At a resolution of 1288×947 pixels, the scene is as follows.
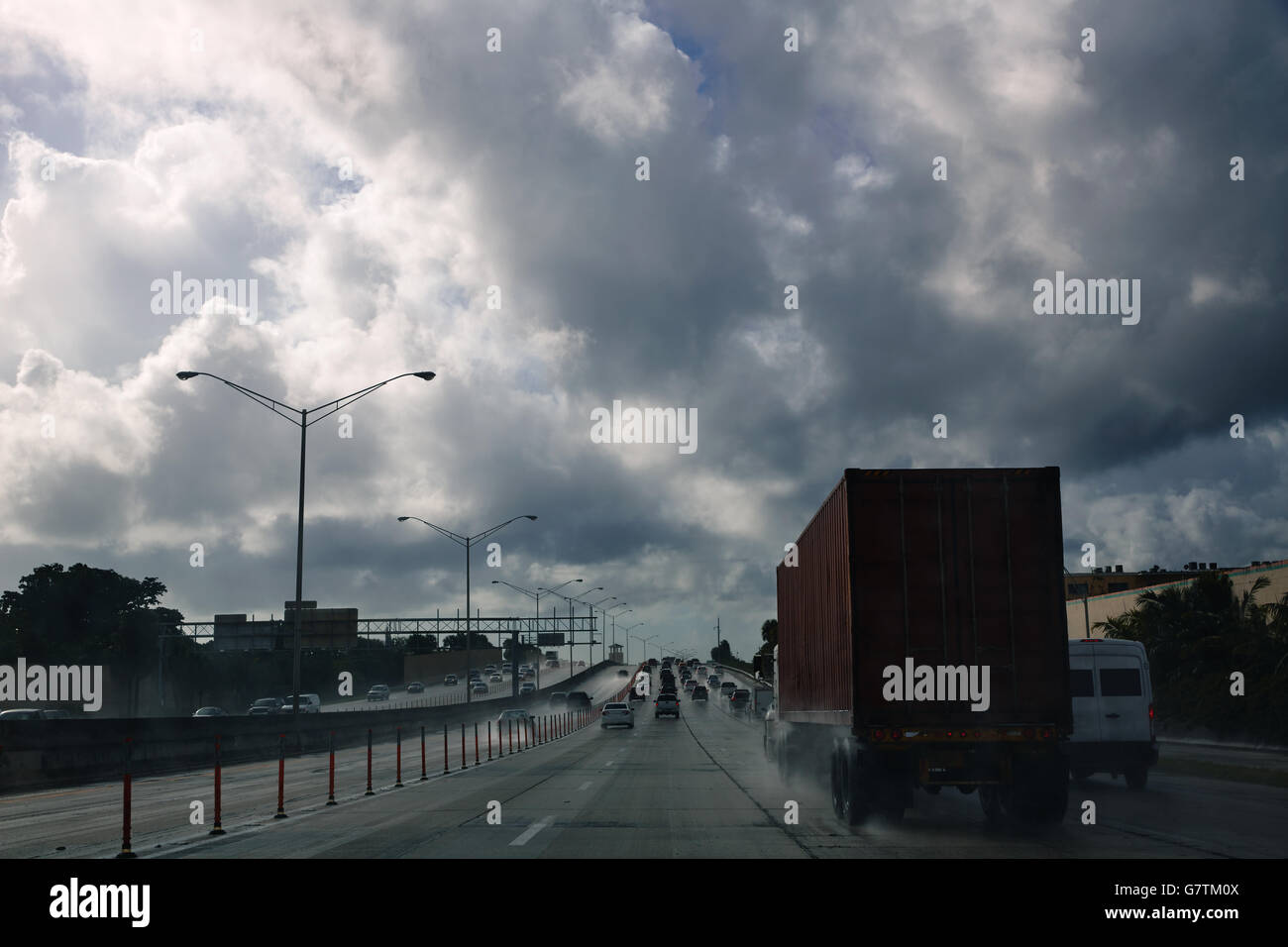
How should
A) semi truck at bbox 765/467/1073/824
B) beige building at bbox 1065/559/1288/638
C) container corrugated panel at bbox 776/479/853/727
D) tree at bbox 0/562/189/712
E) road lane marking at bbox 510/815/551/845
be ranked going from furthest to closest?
tree at bbox 0/562/189/712, beige building at bbox 1065/559/1288/638, container corrugated panel at bbox 776/479/853/727, semi truck at bbox 765/467/1073/824, road lane marking at bbox 510/815/551/845

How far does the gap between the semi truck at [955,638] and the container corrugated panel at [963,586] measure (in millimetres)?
14

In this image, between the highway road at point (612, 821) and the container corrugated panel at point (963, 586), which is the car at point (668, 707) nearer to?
the highway road at point (612, 821)

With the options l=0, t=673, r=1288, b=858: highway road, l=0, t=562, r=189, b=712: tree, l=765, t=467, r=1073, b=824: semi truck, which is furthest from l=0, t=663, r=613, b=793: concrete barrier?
l=0, t=562, r=189, b=712: tree

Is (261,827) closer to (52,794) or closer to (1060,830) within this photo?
(1060,830)

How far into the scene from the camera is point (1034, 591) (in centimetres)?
1399

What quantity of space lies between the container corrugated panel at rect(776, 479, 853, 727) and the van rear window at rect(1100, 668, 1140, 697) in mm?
5054

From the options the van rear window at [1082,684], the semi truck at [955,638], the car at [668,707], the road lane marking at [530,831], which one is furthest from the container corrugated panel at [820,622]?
the car at [668,707]

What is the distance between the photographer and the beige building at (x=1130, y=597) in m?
43.7

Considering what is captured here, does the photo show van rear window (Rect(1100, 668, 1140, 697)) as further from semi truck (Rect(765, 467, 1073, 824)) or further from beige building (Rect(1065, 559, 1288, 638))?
semi truck (Rect(765, 467, 1073, 824))

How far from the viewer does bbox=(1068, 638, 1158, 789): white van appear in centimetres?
1948

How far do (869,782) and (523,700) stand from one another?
83637mm

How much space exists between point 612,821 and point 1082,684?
346 inches

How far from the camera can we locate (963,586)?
14.0 m
